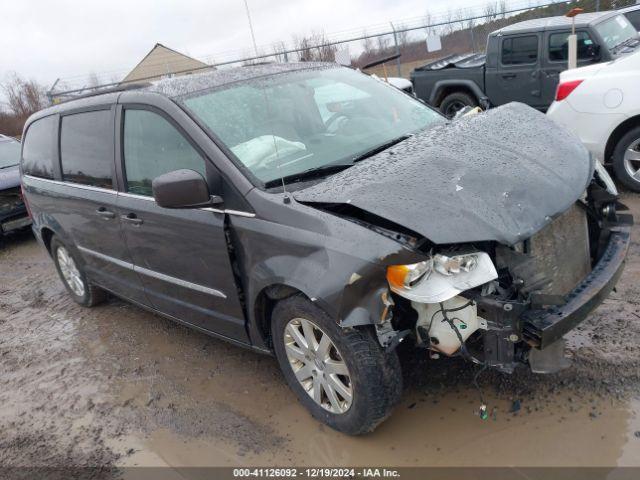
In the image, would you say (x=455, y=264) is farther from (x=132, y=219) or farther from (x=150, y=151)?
(x=132, y=219)

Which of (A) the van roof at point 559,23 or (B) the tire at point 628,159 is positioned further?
(A) the van roof at point 559,23

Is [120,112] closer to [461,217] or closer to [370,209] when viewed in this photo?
[370,209]

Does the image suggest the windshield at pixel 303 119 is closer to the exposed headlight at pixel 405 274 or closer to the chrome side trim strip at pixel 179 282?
the chrome side trim strip at pixel 179 282

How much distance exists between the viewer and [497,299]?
2371mm

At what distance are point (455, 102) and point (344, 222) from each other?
818 centimetres

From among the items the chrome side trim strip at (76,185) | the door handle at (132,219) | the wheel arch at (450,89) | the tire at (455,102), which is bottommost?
the tire at (455,102)

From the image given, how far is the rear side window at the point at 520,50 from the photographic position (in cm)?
859

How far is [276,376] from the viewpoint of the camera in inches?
140

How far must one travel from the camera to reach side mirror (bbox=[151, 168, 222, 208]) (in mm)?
2822

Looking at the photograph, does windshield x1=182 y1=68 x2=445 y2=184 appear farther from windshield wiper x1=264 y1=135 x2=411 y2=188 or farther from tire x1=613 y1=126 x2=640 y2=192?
tire x1=613 y1=126 x2=640 y2=192

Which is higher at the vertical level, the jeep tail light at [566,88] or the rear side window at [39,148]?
the rear side window at [39,148]

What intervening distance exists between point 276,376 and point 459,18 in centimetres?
1501

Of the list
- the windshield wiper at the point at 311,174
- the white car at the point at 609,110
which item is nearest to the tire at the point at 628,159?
the white car at the point at 609,110

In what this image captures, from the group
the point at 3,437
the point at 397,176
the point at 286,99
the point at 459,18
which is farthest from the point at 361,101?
the point at 459,18
